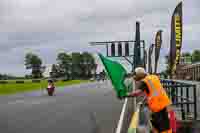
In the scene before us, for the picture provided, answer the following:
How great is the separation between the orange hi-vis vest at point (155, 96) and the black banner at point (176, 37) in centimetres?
779

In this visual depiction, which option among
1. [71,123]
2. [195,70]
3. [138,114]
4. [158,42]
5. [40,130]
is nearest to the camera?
[138,114]

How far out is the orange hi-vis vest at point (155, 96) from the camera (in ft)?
25.5

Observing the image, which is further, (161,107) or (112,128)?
(112,128)

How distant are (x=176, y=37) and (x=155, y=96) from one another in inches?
323

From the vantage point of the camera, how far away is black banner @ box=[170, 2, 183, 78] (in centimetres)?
1564

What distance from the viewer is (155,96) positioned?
308 inches

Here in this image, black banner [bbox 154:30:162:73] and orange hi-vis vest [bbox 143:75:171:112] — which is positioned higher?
black banner [bbox 154:30:162:73]

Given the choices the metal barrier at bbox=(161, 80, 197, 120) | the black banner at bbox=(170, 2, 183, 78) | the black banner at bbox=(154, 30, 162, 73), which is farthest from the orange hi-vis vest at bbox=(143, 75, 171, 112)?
the black banner at bbox=(154, 30, 162, 73)

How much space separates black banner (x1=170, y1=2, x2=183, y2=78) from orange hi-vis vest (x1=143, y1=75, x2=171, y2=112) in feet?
25.5

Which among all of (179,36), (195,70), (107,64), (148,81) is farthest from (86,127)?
(195,70)

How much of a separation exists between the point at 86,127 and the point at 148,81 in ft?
19.3

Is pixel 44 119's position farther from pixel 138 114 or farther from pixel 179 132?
pixel 138 114

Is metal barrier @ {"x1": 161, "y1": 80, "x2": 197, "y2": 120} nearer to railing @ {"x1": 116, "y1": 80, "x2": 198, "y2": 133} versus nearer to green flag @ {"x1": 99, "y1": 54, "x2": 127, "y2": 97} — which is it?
railing @ {"x1": 116, "y1": 80, "x2": 198, "y2": 133}

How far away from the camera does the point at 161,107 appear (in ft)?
25.8
